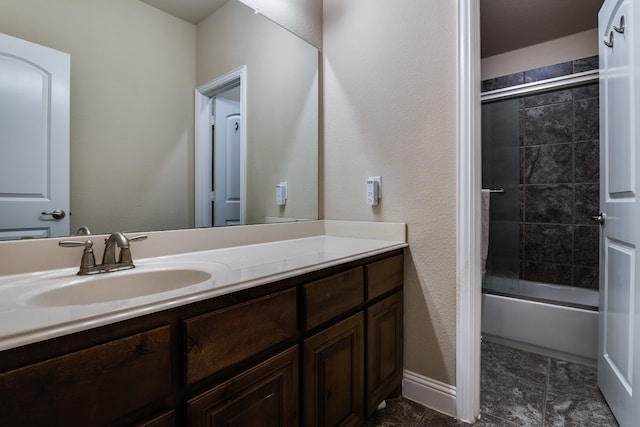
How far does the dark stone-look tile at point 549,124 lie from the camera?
8.02 ft

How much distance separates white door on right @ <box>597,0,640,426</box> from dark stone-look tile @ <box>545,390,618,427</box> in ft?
0.15

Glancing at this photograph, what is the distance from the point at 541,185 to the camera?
2568 mm

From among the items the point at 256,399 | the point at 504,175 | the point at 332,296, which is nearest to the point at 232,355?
the point at 256,399

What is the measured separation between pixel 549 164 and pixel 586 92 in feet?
1.83

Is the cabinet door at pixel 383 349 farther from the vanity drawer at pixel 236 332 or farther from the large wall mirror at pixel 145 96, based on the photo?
the large wall mirror at pixel 145 96

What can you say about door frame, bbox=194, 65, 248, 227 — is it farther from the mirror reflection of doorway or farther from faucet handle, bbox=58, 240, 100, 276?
faucet handle, bbox=58, 240, 100, 276

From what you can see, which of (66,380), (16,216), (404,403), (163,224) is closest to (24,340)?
(66,380)

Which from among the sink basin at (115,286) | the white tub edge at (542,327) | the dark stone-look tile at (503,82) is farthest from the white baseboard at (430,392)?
the dark stone-look tile at (503,82)

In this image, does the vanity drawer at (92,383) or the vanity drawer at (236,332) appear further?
the vanity drawer at (236,332)

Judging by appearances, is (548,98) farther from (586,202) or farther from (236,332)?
(236,332)

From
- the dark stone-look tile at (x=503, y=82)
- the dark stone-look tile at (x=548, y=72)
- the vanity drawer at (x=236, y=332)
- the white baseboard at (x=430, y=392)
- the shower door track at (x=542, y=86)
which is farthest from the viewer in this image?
the dark stone-look tile at (x=503, y=82)

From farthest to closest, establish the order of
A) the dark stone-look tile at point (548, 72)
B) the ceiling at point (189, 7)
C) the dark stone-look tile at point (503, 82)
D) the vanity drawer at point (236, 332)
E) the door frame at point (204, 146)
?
1. the dark stone-look tile at point (503, 82)
2. the dark stone-look tile at point (548, 72)
3. the door frame at point (204, 146)
4. the ceiling at point (189, 7)
5. the vanity drawer at point (236, 332)

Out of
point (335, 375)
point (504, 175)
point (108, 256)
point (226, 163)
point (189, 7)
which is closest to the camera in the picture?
point (108, 256)

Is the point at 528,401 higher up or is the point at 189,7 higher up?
the point at 189,7
